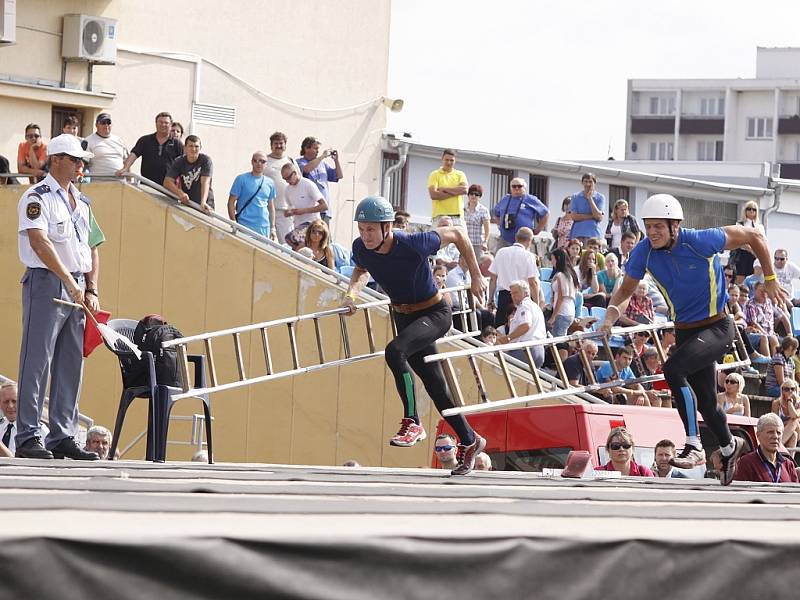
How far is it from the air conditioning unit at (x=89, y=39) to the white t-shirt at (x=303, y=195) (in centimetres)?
523

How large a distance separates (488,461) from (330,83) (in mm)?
16731

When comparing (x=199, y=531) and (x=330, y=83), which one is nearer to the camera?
(x=199, y=531)

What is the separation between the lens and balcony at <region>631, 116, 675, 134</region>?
3905 inches

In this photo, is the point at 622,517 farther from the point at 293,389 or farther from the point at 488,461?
the point at 293,389

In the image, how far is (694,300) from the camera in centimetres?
969

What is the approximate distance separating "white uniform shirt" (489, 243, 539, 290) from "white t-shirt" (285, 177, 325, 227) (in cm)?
275

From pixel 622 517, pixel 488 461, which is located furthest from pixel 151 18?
pixel 622 517

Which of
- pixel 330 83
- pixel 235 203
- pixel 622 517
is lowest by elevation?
pixel 622 517

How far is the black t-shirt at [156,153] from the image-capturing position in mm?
17359

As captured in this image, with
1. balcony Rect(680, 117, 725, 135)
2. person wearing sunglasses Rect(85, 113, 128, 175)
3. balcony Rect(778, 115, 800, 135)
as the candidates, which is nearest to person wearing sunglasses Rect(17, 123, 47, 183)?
person wearing sunglasses Rect(85, 113, 128, 175)

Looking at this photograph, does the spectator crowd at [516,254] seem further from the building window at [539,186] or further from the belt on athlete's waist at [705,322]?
the building window at [539,186]

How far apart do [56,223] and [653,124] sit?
308ft

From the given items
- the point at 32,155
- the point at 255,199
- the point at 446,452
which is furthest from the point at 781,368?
the point at 32,155

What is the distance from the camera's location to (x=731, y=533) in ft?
12.5
